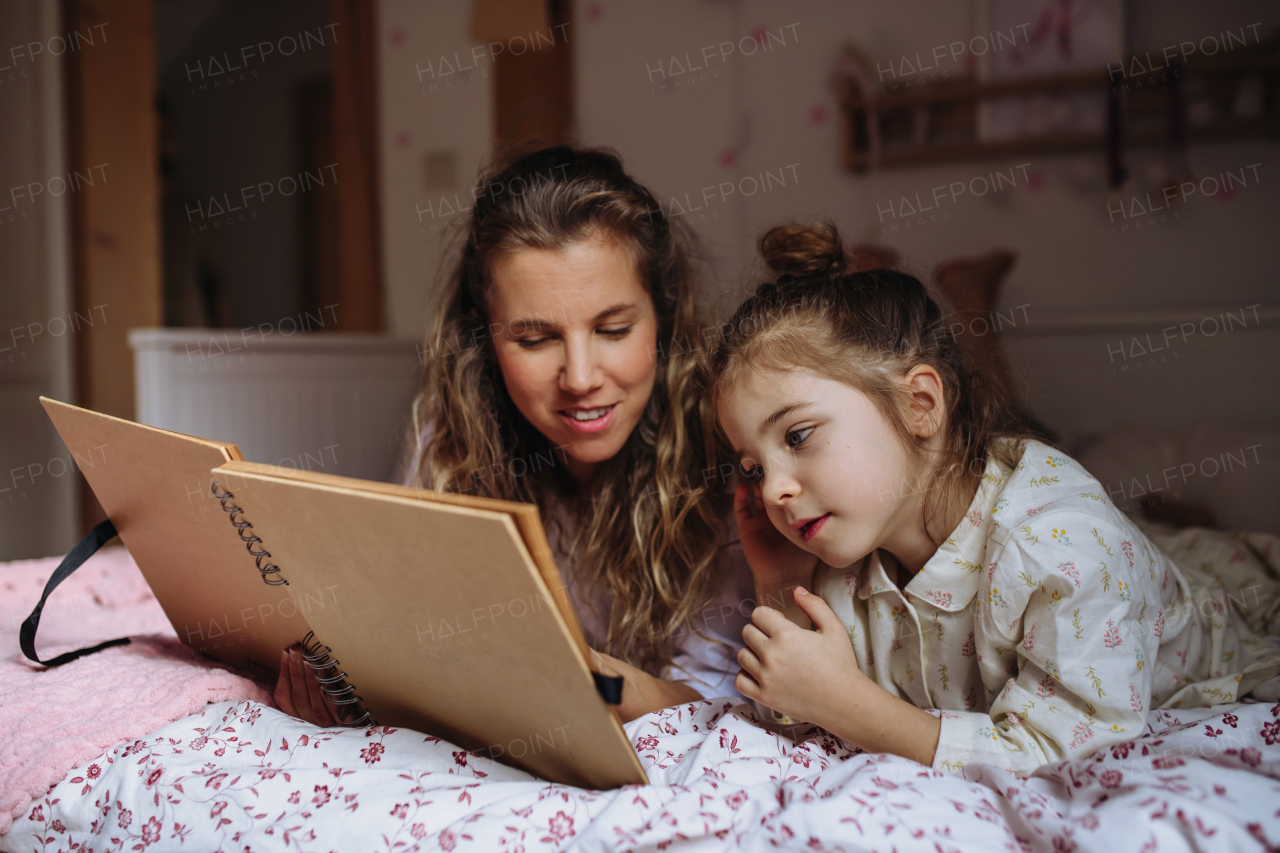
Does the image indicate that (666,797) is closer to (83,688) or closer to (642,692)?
(642,692)

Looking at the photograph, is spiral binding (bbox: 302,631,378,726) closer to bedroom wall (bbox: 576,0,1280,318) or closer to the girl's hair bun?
the girl's hair bun

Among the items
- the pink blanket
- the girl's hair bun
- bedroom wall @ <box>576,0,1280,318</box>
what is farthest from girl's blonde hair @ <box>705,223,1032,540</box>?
bedroom wall @ <box>576,0,1280,318</box>

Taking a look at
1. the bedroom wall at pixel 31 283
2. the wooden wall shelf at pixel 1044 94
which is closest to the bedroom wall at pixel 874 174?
the wooden wall shelf at pixel 1044 94

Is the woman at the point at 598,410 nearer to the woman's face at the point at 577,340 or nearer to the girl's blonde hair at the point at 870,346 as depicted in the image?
the woman's face at the point at 577,340

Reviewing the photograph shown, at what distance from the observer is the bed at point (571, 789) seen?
524 millimetres

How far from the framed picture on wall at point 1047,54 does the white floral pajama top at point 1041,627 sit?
1.23 metres

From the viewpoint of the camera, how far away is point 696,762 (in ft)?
2.19

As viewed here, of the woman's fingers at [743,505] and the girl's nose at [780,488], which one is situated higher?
the girl's nose at [780,488]

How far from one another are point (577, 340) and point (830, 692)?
0.45m

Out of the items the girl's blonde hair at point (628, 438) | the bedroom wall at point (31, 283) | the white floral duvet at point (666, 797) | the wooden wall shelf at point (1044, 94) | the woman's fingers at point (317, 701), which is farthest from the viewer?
the bedroom wall at point (31, 283)

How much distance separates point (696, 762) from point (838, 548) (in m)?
0.22

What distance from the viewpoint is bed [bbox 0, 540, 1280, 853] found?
524 millimetres

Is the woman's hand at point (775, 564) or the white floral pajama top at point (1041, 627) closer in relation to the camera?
the white floral pajama top at point (1041, 627)

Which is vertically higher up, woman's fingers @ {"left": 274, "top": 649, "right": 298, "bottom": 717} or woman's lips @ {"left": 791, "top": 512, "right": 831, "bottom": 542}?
woman's lips @ {"left": 791, "top": 512, "right": 831, "bottom": 542}
